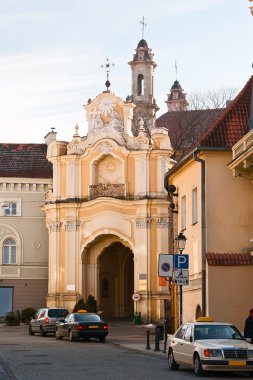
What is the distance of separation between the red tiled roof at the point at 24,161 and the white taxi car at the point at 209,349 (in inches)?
1816

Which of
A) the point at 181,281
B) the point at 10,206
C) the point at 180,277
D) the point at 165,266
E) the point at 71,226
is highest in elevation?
the point at 10,206

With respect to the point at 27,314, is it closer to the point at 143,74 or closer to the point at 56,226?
the point at 56,226

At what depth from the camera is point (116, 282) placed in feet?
234

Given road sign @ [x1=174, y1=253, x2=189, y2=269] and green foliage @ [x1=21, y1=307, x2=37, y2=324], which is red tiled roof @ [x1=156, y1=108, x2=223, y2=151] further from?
road sign @ [x1=174, y1=253, x2=189, y2=269]

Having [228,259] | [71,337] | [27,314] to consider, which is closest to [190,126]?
[27,314]

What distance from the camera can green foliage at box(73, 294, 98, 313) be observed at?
60406mm

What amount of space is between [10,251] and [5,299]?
3484mm

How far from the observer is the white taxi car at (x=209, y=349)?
21.9m

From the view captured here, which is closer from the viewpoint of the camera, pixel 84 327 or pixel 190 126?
pixel 84 327

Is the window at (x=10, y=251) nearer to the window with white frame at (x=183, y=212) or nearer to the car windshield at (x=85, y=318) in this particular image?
the car windshield at (x=85, y=318)

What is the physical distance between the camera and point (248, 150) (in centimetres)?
3009

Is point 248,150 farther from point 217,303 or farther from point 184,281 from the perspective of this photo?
point 217,303

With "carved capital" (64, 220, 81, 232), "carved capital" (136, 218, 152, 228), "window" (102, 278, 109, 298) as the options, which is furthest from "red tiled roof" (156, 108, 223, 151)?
"window" (102, 278, 109, 298)

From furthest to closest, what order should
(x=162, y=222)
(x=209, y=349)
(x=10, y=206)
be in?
(x=10, y=206) < (x=162, y=222) < (x=209, y=349)
